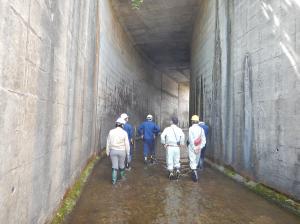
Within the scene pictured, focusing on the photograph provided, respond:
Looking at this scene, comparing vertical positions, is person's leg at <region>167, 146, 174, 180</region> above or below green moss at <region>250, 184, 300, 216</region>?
above

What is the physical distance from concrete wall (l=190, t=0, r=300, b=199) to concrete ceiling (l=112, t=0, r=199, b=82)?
3995mm

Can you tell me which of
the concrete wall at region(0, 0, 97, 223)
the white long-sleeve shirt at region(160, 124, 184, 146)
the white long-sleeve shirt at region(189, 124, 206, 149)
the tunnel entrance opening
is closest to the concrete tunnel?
the concrete wall at region(0, 0, 97, 223)

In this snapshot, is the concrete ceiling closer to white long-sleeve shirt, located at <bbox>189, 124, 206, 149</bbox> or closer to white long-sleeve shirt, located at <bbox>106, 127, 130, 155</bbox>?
white long-sleeve shirt, located at <bbox>189, 124, 206, 149</bbox>

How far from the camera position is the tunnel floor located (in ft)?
16.1

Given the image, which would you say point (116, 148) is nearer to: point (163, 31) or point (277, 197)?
point (277, 197)

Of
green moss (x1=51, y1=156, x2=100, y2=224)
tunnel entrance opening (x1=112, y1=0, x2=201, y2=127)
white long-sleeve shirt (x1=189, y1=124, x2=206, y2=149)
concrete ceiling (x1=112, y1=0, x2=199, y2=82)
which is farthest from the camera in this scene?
tunnel entrance opening (x1=112, y1=0, x2=201, y2=127)

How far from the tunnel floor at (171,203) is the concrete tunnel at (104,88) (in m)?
0.56

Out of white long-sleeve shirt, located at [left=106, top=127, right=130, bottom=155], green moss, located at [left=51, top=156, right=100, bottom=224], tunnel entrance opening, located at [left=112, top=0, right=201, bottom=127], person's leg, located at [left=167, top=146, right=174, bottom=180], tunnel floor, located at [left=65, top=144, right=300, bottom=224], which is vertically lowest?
tunnel floor, located at [left=65, top=144, right=300, bottom=224]

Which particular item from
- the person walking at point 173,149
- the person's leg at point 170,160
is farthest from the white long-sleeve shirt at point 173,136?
the person's leg at point 170,160

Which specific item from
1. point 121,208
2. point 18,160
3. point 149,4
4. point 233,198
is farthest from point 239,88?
point 149,4

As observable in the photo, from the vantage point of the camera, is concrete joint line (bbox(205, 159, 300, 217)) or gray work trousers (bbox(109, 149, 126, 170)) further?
gray work trousers (bbox(109, 149, 126, 170))

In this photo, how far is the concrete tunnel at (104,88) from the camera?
9.28 feet

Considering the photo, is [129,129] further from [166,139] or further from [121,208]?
[121,208]

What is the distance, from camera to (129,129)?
9305 millimetres
